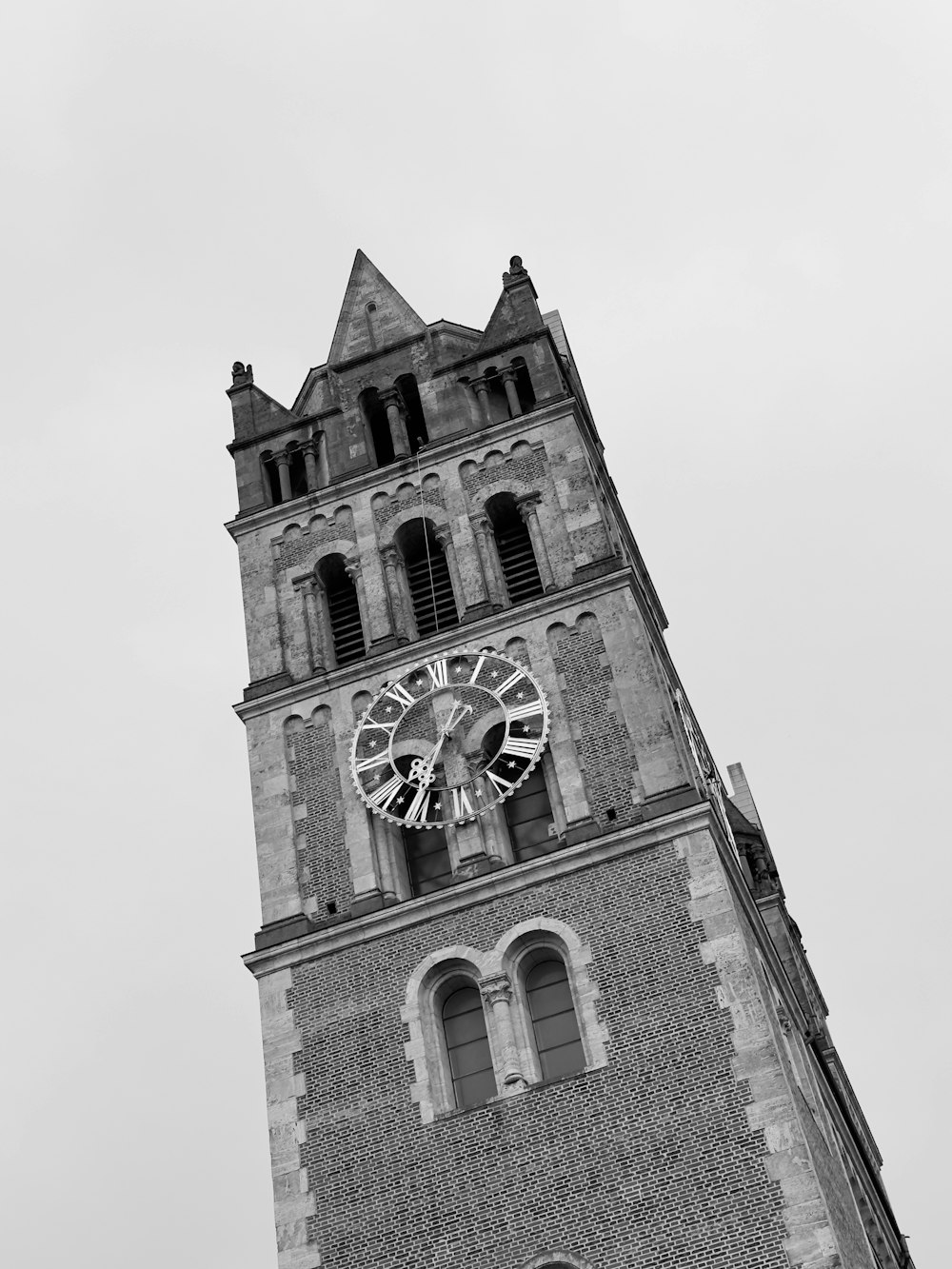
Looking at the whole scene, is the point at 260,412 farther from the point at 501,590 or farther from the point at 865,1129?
the point at 865,1129

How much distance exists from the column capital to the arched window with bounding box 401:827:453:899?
2393 millimetres

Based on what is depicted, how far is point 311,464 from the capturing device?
131ft

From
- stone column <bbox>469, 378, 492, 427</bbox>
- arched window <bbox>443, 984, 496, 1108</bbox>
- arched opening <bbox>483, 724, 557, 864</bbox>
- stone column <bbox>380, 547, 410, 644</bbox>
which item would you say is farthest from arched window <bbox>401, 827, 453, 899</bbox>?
stone column <bbox>469, 378, 492, 427</bbox>

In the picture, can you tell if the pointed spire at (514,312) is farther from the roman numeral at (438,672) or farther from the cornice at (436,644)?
the roman numeral at (438,672)

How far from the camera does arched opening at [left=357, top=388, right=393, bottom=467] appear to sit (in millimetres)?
40188

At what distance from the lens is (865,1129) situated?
48344 millimetres

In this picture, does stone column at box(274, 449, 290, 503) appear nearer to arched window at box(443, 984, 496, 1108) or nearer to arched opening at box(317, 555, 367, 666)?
arched opening at box(317, 555, 367, 666)

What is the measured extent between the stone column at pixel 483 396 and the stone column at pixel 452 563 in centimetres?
287

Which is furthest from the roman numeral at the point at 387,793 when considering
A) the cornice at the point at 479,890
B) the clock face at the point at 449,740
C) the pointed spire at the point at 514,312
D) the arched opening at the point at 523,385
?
the pointed spire at the point at 514,312

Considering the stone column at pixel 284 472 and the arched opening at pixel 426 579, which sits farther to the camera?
the stone column at pixel 284 472

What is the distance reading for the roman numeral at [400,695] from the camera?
113 feet

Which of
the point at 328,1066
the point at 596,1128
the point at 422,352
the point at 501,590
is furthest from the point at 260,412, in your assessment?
the point at 596,1128

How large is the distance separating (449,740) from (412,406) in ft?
32.2

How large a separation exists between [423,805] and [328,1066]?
185 inches
